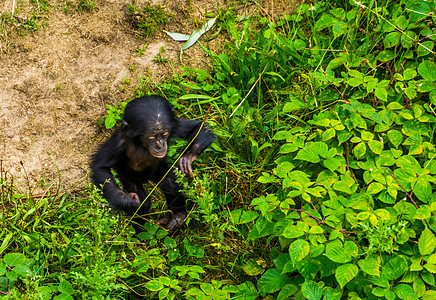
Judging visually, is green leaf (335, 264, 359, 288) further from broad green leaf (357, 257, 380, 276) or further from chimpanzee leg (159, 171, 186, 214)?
chimpanzee leg (159, 171, 186, 214)

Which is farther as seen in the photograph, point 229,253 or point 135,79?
point 135,79

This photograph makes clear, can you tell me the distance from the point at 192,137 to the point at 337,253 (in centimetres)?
200

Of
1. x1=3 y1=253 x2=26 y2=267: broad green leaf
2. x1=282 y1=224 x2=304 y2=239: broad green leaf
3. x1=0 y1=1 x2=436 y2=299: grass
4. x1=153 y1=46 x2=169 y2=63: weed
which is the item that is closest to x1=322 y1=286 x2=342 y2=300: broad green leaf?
x1=0 y1=1 x2=436 y2=299: grass

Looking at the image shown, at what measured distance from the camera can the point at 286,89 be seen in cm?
532

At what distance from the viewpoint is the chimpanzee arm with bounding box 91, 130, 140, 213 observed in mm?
4512

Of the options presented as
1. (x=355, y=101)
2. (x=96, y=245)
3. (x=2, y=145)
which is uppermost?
(x=355, y=101)

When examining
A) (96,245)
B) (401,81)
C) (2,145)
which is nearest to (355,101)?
(401,81)

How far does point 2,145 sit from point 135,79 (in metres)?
1.66

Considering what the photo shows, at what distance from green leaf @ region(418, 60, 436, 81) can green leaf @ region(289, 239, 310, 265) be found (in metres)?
2.11

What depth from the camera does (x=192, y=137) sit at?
4852mm

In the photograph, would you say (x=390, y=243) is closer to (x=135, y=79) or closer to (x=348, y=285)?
(x=348, y=285)

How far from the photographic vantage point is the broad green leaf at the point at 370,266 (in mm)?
3303

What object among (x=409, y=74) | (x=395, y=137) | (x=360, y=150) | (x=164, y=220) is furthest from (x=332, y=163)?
(x=164, y=220)

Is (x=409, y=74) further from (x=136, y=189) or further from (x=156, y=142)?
(x=136, y=189)
